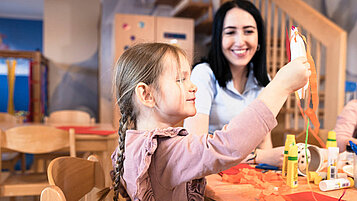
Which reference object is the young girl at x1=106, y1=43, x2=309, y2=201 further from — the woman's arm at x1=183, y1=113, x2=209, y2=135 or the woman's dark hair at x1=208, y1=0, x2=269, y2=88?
the woman's dark hair at x1=208, y1=0, x2=269, y2=88

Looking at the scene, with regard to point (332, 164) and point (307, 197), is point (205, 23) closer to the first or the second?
point (332, 164)

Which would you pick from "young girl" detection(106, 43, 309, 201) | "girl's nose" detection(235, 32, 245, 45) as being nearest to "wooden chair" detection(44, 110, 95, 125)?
"girl's nose" detection(235, 32, 245, 45)

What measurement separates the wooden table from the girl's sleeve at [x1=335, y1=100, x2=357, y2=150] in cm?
62

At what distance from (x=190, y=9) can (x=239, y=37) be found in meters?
3.02

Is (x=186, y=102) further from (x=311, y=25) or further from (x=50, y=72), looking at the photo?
(x=50, y=72)

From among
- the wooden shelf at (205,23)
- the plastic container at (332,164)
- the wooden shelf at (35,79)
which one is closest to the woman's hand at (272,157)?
the plastic container at (332,164)

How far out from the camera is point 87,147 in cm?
243

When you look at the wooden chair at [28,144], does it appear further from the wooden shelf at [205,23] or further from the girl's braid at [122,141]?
the wooden shelf at [205,23]

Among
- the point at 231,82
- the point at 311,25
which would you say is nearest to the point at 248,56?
the point at 231,82

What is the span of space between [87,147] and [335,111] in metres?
2.10

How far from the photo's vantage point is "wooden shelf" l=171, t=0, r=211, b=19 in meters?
4.24

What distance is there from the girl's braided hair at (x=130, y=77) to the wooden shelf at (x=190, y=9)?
11.4 ft

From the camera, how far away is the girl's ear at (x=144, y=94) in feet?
2.84

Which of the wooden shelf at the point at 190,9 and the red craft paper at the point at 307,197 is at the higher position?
the wooden shelf at the point at 190,9
